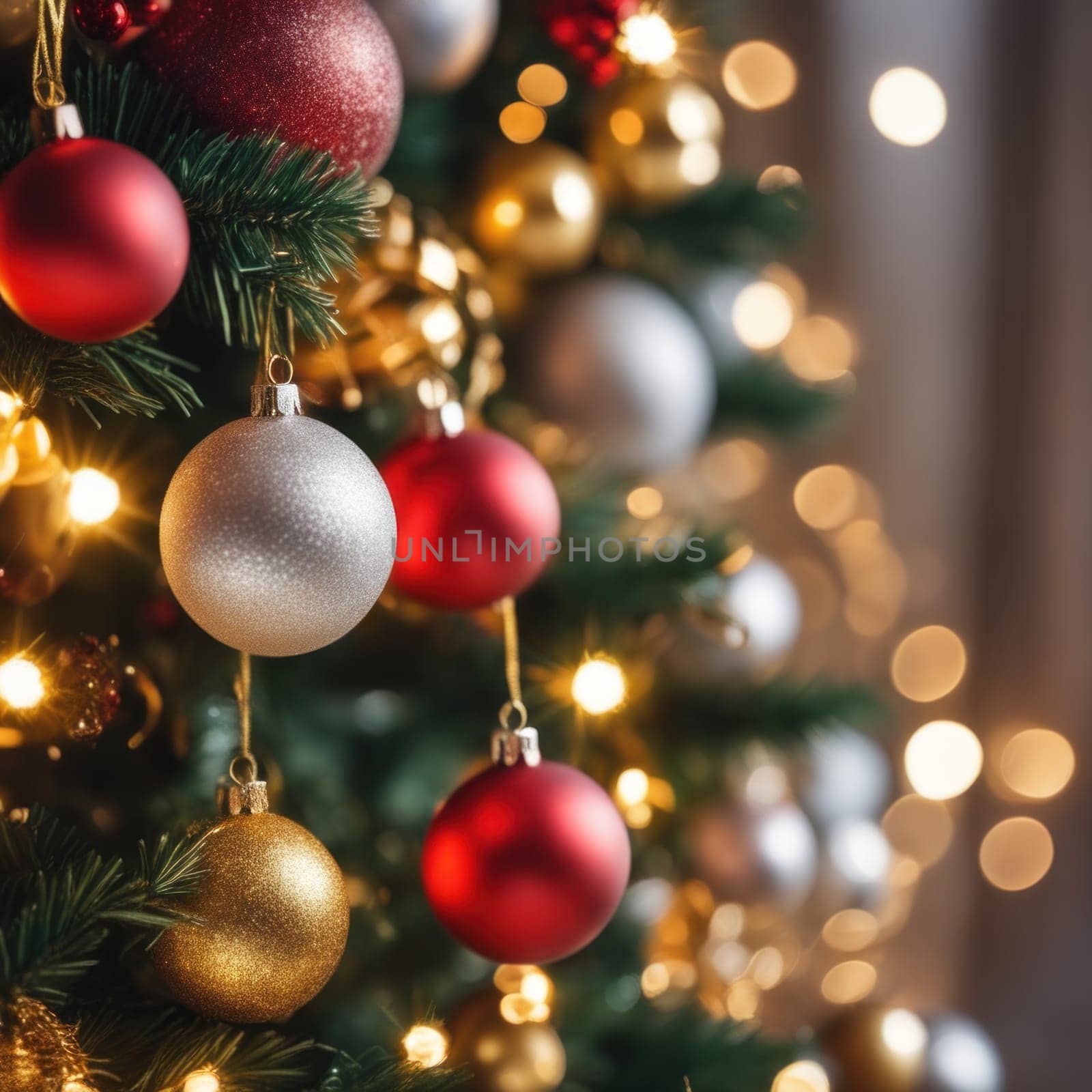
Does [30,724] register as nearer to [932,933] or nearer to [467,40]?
[467,40]

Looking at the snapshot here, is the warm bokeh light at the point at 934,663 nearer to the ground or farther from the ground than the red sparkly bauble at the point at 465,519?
nearer to the ground

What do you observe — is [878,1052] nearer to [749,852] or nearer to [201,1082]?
[749,852]

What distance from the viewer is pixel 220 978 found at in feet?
1.41

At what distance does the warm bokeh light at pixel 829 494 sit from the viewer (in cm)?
119

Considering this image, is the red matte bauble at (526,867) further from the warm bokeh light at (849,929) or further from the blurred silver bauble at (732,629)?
the warm bokeh light at (849,929)

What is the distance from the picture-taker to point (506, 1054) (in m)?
0.58

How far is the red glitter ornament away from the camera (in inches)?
16.4

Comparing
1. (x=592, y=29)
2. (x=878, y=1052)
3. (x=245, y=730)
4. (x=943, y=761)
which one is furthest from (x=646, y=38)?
(x=943, y=761)

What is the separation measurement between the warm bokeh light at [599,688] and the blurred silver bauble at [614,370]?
0.59 ft

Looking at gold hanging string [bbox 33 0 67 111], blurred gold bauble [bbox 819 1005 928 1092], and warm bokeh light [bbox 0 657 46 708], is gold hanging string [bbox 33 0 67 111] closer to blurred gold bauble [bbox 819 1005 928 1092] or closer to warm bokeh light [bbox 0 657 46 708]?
warm bokeh light [bbox 0 657 46 708]

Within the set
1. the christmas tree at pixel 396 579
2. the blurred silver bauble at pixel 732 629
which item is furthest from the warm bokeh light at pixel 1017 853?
the blurred silver bauble at pixel 732 629

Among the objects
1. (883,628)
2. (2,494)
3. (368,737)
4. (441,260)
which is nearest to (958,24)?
(883,628)

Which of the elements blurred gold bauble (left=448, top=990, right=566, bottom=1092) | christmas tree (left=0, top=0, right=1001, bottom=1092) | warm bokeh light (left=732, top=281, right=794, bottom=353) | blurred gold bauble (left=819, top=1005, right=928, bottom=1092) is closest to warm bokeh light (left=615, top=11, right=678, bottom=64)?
christmas tree (left=0, top=0, right=1001, bottom=1092)

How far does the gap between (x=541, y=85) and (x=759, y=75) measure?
486 mm
